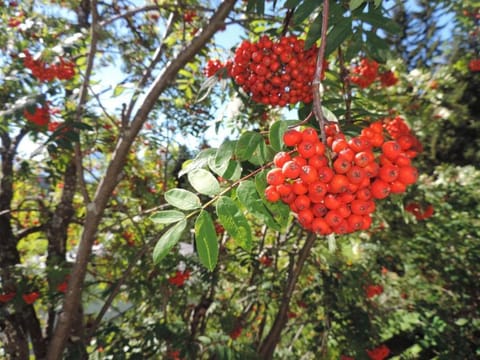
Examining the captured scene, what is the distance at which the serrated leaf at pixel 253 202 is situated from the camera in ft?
3.18

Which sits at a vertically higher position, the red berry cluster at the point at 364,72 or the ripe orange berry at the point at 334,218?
the red berry cluster at the point at 364,72

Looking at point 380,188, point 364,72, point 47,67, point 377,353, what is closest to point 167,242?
point 380,188

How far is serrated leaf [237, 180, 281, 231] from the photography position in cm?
97

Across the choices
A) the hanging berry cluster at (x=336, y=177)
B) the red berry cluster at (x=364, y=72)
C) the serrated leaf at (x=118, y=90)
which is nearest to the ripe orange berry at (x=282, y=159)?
the hanging berry cluster at (x=336, y=177)

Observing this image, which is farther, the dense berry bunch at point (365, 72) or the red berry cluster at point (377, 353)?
the red berry cluster at point (377, 353)

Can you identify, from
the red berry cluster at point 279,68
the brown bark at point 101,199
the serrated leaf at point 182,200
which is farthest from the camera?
the brown bark at point 101,199

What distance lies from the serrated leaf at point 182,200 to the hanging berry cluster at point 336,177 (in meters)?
0.27

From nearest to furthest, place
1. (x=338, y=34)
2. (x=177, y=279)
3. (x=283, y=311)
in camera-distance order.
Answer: (x=338, y=34) < (x=283, y=311) < (x=177, y=279)

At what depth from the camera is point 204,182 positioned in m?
1.04

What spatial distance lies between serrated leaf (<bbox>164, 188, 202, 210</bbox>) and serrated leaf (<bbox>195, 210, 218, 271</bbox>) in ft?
0.22

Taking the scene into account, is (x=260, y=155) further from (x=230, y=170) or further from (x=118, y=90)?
(x=118, y=90)

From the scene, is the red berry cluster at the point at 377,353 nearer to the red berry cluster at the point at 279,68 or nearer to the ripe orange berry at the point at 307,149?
the red berry cluster at the point at 279,68

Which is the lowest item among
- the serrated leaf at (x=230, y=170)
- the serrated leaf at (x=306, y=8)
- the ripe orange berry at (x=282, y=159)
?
the ripe orange berry at (x=282, y=159)

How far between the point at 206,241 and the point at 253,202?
0.66ft
